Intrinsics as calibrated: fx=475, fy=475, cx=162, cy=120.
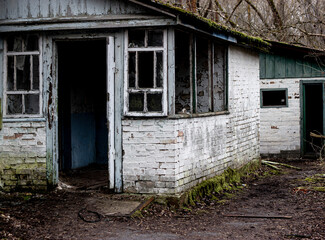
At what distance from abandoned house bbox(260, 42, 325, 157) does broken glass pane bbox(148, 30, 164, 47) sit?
7.45 metres

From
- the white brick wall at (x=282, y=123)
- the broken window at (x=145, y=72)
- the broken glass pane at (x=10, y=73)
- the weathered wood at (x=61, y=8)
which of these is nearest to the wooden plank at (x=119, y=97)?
the broken window at (x=145, y=72)

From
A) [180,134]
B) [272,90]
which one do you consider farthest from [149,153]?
[272,90]

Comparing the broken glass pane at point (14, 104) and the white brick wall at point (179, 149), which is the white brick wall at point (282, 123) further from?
the broken glass pane at point (14, 104)

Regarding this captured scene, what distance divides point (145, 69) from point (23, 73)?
2240mm

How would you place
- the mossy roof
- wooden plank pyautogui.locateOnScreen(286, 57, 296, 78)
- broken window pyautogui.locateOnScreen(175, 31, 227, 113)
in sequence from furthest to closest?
wooden plank pyautogui.locateOnScreen(286, 57, 296, 78) < broken window pyautogui.locateOnScreen(175, 31, 227, 113) < the mossy roof

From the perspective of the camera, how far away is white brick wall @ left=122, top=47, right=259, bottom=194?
7789 millimetres

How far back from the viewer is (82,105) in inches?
445

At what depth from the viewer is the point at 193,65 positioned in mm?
8695

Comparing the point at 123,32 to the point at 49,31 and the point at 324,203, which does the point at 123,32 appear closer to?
the point at 49,31

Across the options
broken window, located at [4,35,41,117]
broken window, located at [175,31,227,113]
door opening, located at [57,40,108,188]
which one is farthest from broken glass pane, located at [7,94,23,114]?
broken window, located at [175,31,227,113]

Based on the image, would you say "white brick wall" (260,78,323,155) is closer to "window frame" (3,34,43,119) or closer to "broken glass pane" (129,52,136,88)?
"broken glass pane" (129,52,136,88)

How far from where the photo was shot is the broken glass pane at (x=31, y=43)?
8.37 meters

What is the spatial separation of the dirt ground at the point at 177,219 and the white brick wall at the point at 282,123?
18.0ft

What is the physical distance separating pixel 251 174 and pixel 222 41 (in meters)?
3.67
